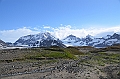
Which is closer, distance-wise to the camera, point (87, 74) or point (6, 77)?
point (6, 77)

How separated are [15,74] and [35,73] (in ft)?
7.60

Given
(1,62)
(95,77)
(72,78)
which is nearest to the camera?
(72,78)

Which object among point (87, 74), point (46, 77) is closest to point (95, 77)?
point (87, 74)

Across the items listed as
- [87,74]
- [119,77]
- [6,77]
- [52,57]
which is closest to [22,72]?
[6,77]

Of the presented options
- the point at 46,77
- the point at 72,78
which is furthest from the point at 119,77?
the point at 46,77

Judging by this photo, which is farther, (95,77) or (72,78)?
(95,77)

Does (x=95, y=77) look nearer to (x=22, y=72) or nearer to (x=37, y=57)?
(x=22, y=72)

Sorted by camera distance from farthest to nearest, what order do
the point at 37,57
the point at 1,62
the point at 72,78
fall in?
the point at 37,57 → the point at 1,62 → the point at 72,78

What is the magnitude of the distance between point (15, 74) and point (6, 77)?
1.76 meters

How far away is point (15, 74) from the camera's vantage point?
82.1 ft

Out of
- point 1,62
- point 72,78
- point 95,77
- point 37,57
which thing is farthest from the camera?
point 37,57

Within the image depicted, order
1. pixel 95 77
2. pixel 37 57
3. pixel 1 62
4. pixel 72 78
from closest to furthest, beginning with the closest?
pixel 72 78 → pixel 95 77 → pixel 1 62 → pixel 37 57

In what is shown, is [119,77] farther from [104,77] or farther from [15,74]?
[15,74]

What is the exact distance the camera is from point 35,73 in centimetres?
2558
